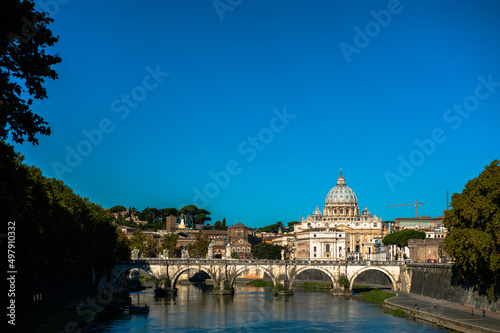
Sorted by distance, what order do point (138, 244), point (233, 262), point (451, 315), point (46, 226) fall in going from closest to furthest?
point (46, 226) < point (451, 315) < point (233, 262) < point (138, 244)

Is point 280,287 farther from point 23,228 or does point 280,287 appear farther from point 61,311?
point 23,228

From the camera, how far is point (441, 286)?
6588 centimetres

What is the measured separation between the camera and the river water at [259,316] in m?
51.2

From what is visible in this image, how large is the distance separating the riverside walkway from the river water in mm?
1533

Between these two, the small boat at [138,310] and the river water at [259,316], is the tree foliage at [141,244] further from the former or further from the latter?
the small boat at [138,310]

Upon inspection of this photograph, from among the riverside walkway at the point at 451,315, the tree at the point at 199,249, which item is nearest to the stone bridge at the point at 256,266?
the riverside walkway at the point at 451,315

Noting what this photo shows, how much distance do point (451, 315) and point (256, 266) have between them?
138ft

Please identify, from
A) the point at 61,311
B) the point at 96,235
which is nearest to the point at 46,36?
the point at 61,311

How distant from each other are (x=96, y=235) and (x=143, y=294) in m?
22.8

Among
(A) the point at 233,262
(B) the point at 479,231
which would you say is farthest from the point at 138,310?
(B) the point at 479,231

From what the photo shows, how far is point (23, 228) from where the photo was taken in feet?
104

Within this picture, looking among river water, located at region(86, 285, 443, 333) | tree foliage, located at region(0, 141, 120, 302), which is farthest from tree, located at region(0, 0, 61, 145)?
river water, located at region(86, 285, 443, 333)

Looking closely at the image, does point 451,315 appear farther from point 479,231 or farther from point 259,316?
point 259,316

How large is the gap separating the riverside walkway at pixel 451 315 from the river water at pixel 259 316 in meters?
1.53
